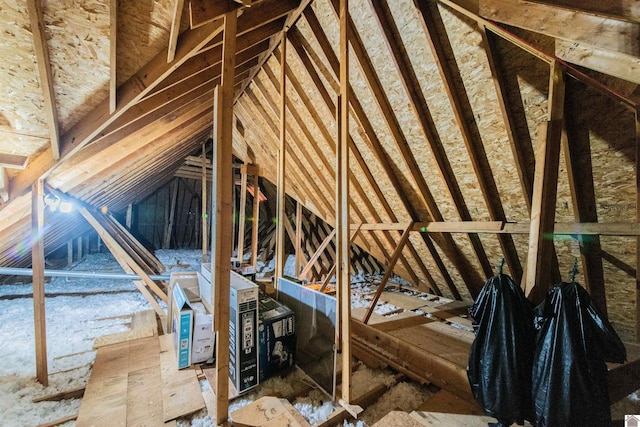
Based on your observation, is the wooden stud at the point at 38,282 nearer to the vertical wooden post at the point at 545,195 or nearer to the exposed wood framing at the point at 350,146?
the exposed wood framing at the point at 350,146

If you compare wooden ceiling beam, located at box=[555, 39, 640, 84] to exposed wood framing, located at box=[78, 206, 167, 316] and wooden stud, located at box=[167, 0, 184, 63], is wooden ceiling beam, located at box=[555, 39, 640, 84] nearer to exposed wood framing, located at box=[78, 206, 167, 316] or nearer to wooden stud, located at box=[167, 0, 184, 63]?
wooden stud, located at box=[167, 0, 184, 63]

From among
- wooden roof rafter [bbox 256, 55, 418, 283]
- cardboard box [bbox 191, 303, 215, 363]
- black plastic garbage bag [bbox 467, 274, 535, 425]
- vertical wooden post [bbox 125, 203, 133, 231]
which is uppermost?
wooden roof rafter [bbox 256, 55, 418, 283]

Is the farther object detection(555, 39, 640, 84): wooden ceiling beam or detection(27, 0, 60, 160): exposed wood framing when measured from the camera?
detection(27, 0, 60, 160): exposed wood framing

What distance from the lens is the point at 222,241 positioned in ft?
5.29

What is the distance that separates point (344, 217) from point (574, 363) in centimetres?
148

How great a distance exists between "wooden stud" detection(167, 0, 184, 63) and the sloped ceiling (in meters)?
0.01

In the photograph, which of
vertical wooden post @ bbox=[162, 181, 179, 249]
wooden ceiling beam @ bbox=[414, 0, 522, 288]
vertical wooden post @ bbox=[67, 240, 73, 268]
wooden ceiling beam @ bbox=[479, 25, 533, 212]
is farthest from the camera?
vertical wooden post @ bbox=[162, 181, 179, 249]

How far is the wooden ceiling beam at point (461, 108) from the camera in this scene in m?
1.89

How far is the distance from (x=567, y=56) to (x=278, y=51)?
2.87 meters

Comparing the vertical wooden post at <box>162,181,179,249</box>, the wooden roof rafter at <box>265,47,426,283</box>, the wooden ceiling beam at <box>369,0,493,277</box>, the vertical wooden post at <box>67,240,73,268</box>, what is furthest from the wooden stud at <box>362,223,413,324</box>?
the vertical wooden post at <box>162,181,179,249</box>

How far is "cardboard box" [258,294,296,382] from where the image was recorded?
223 cm

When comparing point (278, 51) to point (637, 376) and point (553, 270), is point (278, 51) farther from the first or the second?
point (637, 376)

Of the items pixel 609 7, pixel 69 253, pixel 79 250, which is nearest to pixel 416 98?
pixel 609 7

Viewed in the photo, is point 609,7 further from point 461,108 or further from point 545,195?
point 461,108
